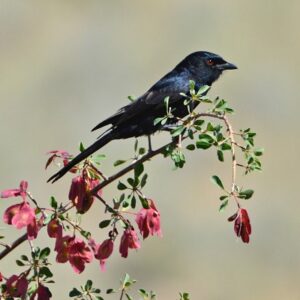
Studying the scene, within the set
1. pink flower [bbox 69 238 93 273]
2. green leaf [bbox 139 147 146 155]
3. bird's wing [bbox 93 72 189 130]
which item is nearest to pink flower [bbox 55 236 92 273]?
pink flower [bbox 69 238 93 273]

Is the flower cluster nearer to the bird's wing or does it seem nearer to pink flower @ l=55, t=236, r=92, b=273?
pink flower @ l=55, t=236, r=92, b=273

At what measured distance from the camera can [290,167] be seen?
23578mm

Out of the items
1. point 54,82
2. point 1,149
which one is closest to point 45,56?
point 54,82

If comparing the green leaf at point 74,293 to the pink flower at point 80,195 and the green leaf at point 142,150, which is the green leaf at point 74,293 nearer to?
the pink flower at point 80,195

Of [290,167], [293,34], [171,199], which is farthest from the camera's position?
[293,34]

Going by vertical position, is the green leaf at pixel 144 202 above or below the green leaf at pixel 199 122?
below

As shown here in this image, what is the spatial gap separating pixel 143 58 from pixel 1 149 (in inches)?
229

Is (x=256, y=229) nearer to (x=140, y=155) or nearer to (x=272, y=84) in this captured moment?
(x=272, y=84)

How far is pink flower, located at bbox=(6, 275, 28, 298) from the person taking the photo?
3698mm

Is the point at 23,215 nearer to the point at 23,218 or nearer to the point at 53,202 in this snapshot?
the point at 23,218

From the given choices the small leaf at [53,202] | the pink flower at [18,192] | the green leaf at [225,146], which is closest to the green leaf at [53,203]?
the small leaf at [53,202]

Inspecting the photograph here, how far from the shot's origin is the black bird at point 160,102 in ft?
18.7

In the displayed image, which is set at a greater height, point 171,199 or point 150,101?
point 171,199

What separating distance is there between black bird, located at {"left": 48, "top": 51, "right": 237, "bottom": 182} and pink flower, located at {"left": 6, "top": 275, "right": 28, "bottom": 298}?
1.15 m
